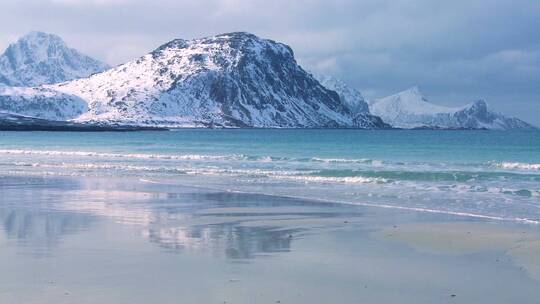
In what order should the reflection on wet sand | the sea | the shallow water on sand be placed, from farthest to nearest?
the reflection on wet sand → the sea → the shallow water on sand

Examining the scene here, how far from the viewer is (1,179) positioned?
134 feet

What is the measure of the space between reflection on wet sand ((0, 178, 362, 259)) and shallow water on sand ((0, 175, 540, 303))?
1.9 inches

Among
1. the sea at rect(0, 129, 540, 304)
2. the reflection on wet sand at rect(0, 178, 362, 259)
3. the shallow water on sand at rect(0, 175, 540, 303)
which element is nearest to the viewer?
the shallow water on sand at rect(0, 175, 540, 303)

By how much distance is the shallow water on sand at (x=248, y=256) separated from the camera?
12.8 metres

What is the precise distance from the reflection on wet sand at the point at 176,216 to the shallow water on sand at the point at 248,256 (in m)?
0.05

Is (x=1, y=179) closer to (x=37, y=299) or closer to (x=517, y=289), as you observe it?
(x=37, y=299)

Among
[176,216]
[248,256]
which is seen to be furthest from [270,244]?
[176,216]

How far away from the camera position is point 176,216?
78.3 ft

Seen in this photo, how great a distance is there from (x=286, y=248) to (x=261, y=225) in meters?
4.34

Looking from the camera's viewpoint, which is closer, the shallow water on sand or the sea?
the shallow water on sand

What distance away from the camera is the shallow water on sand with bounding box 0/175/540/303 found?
1280cm

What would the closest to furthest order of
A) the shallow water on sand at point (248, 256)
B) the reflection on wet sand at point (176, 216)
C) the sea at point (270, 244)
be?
the shallow water on sand at point (248, 256)
the sea at point (270, 244)
the reflection on wet sand at point (176, 216)

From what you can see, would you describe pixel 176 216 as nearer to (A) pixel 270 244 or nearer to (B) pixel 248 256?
(A) pixel 270 244

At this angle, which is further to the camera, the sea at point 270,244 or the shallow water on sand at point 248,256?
the sea at point 270,244
